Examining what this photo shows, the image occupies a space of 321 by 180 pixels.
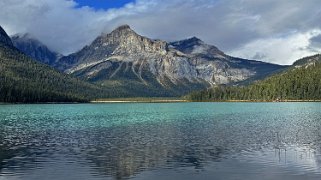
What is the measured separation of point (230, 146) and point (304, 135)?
1841 cm

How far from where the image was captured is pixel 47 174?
122 feet

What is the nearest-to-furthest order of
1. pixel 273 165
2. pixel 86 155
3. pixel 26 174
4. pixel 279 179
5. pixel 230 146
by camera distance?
pixel 279 179, pixel 26 174, pixel 273 165, pixel 86 155, pixel 230 146

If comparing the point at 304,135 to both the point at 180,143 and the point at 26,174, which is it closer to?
the point at 180,143

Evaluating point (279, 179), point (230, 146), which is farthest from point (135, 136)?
point (279, 179)

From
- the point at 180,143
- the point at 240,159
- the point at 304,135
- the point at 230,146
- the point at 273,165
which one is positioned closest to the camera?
the point at 273,165

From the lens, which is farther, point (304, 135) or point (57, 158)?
point (304, 135)

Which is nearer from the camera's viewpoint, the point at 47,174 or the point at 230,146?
the point at 47,174

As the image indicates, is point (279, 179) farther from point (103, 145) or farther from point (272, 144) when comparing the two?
point (103, 145)

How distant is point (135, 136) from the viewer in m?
67.9

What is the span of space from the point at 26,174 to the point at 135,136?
31.7 metres

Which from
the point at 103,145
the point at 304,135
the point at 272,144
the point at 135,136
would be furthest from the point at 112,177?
the point at 304,135

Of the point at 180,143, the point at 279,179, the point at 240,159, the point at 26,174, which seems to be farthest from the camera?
the point at 180,143

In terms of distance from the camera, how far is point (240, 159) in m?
44.1

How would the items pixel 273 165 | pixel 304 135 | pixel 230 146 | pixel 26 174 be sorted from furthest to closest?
pixel 304 135
pixel 230 146
pixel 273 165
pixel 26 174
